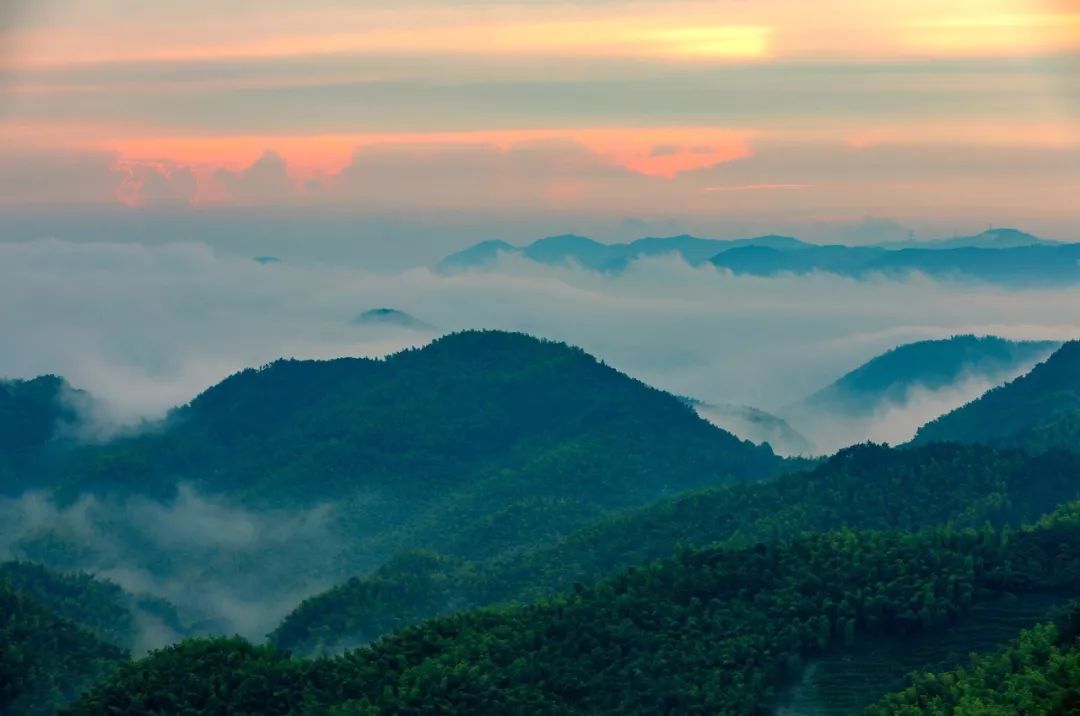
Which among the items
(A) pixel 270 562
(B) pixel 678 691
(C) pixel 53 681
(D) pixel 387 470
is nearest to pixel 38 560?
(A) pixel 270 562

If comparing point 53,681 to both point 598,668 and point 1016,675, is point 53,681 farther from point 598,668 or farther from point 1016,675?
point 1016,675

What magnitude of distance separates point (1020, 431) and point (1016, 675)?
4974 cm

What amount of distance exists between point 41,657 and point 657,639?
78.9 ft

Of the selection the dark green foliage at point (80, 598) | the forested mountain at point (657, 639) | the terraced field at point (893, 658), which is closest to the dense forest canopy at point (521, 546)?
the forested mountain at point (657, 639)

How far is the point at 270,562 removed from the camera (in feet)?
357

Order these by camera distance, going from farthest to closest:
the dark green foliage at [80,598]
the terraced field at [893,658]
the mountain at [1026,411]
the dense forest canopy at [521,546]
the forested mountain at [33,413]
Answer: the forested mountain at [33,413] → the mountain at [1026,411] → the dark green foliage at [80,598] → the dense forest canopy at [521,546] → the terraced field at [893,658]

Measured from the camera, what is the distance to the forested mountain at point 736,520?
2908 inches

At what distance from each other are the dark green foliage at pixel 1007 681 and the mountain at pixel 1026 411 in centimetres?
4285

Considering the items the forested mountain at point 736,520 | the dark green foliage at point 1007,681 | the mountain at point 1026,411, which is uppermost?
the mountain at point 1026,411

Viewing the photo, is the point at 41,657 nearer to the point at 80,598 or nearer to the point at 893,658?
the point at 80,598

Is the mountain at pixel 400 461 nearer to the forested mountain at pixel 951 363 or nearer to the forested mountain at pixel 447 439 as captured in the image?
the forested mountain at pixel 447 439

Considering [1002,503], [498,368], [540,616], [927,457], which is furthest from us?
[498,368]

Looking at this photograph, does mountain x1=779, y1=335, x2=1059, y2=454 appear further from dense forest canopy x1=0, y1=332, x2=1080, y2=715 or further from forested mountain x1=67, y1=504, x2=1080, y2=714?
forested mountain x1=67, y1=504, x2=1080, y2=714

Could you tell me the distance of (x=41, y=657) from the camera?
204 feet
